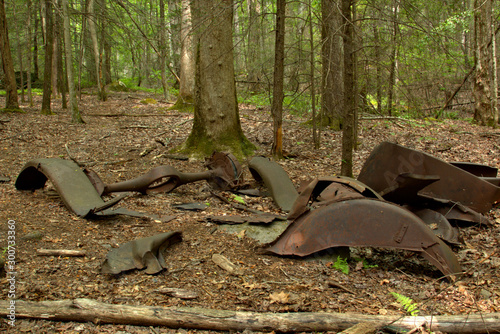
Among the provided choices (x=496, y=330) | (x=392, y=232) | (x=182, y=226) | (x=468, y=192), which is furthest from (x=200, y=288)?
(x=468, y=192)

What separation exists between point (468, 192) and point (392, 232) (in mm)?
1787

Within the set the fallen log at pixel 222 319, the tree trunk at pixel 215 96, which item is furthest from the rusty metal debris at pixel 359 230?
the tree trunk at pixel 215 96

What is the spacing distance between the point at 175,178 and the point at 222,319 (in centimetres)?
307

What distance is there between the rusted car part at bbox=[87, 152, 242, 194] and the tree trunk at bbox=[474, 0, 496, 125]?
990 cm

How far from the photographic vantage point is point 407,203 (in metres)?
4.00

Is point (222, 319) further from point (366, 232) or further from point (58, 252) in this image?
point (58, 252)

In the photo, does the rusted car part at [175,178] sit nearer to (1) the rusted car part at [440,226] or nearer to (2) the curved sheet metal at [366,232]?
(2) the curved sheet metal at [366,232]

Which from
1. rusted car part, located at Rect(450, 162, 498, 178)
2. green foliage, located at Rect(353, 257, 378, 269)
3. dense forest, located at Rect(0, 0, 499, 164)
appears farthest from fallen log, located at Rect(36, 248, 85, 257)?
rusted car part, located at Rect(450, 162, 498, 178)

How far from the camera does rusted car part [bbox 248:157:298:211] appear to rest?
4.78 meters

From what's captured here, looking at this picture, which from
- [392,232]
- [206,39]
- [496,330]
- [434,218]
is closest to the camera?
[496,330]

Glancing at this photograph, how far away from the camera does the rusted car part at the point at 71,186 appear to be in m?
3.88

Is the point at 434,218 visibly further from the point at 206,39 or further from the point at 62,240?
the point at 206,39

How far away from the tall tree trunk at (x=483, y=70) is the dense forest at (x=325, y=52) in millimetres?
30

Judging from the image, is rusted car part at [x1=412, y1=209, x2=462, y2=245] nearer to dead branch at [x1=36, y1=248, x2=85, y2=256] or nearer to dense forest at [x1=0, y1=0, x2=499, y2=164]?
dense forest at [x1=0, y1=0, x2=499, y2=164]
